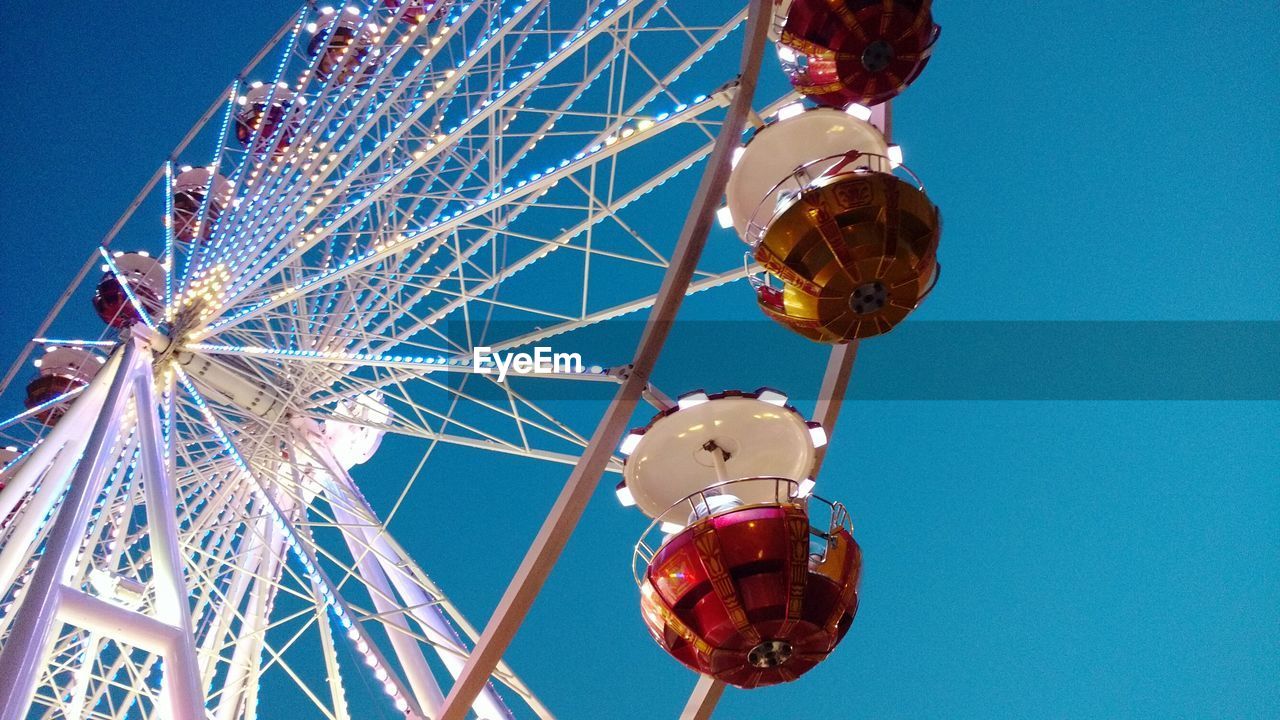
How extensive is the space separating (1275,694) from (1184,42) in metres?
16.9

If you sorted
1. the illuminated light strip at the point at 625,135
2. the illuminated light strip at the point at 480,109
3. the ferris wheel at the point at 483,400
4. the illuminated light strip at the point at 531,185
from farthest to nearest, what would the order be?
the illuminated light strip at the point at 625,135
the illuminated light strip at the point at 480,109
the illuminated light strip at the point at 531,185
the ferris wheel at the point at 483,400

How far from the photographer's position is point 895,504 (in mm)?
28016

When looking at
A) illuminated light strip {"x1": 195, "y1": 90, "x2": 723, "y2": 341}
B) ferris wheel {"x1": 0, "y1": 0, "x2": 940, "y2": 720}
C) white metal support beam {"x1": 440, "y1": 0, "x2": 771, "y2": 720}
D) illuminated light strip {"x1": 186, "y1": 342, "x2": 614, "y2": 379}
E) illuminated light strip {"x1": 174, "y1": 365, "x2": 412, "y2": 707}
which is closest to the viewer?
ferris wheel {"x1": 0, "y1": 0, "x2": 940, "y2": 720}

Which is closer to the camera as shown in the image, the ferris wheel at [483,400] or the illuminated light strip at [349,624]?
the ferris wheel at [483,400]

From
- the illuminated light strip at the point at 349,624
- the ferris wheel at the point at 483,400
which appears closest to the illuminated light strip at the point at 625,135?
the ferris wheel at the point at 483,400

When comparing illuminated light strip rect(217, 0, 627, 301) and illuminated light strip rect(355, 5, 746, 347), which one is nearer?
illuminated light strip rect(217, 0, 627, 301)

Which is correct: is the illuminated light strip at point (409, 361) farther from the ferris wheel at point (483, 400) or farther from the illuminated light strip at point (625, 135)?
the illuminated light strip at point (625, 135)

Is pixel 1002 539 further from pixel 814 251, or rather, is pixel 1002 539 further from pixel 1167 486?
pixel 814 251

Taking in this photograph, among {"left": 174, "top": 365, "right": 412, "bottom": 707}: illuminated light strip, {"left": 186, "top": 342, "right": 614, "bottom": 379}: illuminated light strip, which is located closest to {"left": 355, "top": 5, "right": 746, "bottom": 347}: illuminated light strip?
{"left": 186, "top": 342, "right": 614, "bottom": 379}: illuminated light strip

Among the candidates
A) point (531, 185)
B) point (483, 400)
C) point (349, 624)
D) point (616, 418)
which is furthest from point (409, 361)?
point (616, 418)

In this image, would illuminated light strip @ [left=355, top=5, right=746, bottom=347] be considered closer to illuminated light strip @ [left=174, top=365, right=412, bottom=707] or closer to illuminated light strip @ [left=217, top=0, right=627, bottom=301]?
illuminated light strip @ [left=217, top=0, right=627, bottom=301]

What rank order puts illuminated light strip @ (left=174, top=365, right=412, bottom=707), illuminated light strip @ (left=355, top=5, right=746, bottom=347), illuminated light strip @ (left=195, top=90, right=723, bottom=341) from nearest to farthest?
illuminated light strip @ (left=195, top=90, right=723, bottom=341)
illuminated light strip @ (left=174, top=365, right=412, bottom=707)
illuminated light strip @ (left=355, top=5, right=746, bottom=347)

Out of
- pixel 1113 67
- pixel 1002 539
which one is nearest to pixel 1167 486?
pixel 1002 539

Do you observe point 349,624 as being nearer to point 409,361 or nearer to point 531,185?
point 409,361
